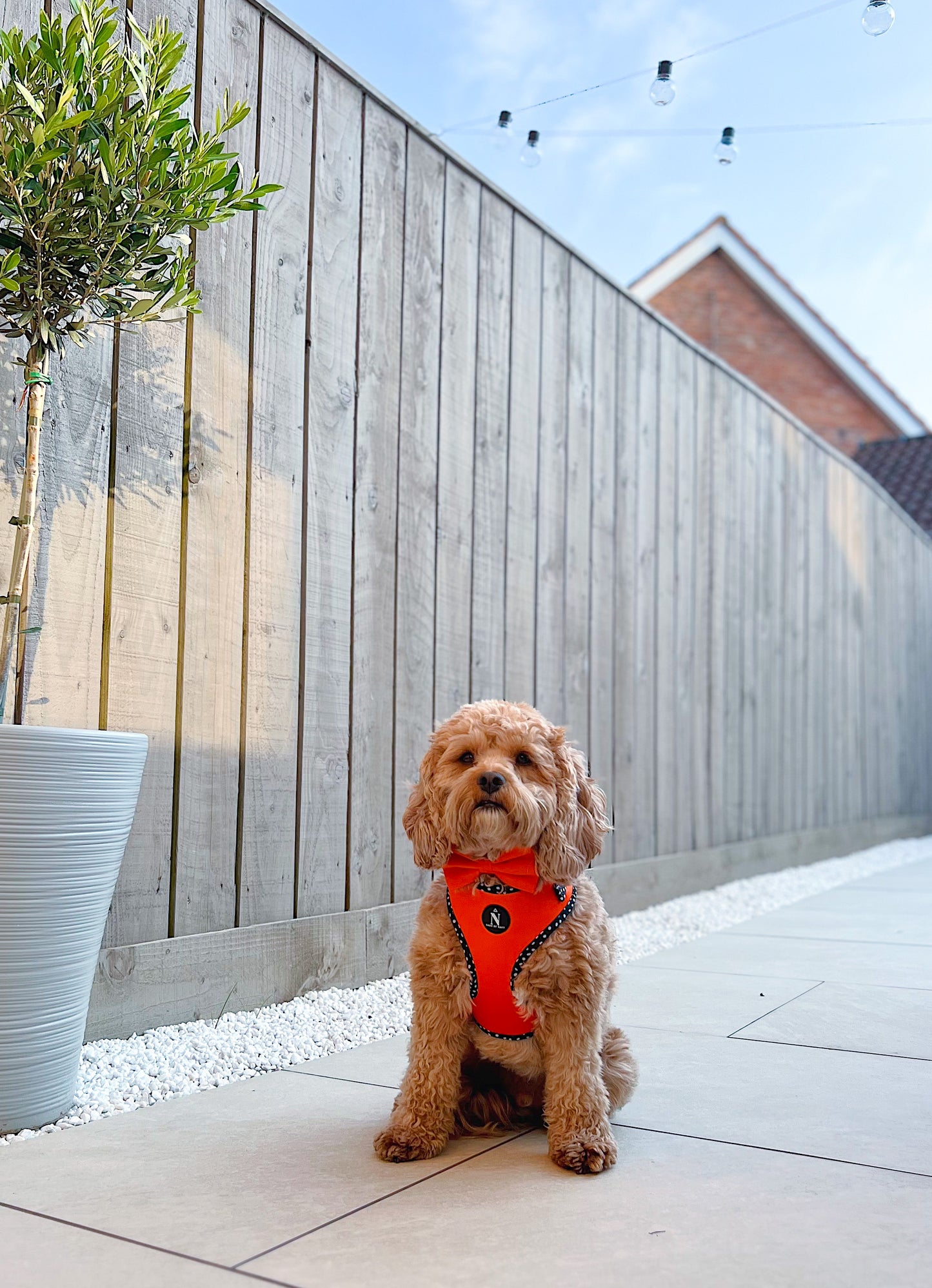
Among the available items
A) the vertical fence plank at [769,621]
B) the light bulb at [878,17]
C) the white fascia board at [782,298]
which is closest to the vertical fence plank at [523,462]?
the light bulb at [878,17]

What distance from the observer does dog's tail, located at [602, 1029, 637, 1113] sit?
6.62 ft


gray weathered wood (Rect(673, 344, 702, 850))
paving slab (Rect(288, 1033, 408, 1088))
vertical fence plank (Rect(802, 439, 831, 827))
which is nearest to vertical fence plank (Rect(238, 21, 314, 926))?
paving slab (Rect(288, 1033, 408, 1088))

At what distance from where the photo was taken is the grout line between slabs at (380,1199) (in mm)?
1484

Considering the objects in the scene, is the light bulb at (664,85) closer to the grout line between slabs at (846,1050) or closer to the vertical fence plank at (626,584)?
the vertical fence plank at (626,584)

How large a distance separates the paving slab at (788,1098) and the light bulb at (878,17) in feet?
9.17

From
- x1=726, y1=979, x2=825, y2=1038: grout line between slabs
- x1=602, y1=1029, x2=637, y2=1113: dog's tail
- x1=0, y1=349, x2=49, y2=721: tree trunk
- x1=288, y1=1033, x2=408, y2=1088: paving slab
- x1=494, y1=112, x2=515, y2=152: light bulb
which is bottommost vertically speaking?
x1=288, y1=1033, x2=408, y2=1088: paving slab

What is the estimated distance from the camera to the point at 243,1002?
280 centimetres

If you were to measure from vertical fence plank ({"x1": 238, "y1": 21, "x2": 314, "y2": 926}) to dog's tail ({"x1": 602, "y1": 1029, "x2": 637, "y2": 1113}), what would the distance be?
44.6 inches

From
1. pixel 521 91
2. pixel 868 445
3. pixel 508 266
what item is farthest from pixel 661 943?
pixel 868 445

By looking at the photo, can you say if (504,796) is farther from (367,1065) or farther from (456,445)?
(456,445)

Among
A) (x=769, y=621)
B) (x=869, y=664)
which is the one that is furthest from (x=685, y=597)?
(x=869, y=664)

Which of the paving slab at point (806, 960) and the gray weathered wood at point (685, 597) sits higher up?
the gray weathered wood at point (685, 597)

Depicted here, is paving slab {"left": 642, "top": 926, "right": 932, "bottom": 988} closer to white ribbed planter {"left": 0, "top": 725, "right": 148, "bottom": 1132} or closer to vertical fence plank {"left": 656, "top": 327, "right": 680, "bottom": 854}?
vertical fence plank {"left": 656, "top": 327, "right": 680, "bottom": 854}

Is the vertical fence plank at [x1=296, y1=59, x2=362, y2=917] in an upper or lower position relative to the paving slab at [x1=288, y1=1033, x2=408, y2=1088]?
upper
